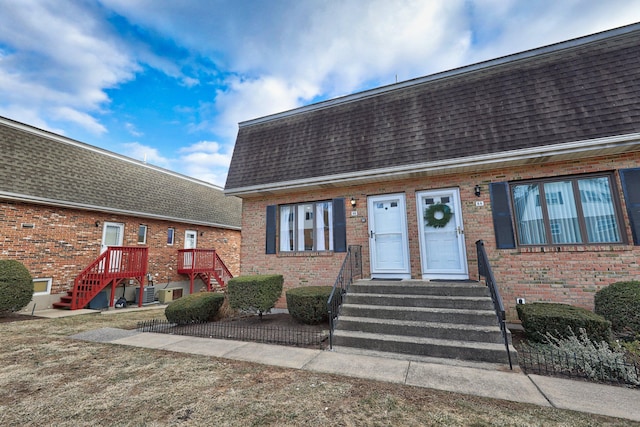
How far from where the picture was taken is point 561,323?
14.4ft

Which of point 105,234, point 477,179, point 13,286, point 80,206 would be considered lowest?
point 13,286

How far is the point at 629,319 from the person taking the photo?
4.57m

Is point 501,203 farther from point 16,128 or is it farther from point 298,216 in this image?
point 16,128

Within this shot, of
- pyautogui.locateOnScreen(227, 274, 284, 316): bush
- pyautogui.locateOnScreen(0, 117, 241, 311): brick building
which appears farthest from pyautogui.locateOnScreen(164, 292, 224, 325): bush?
pyautogui.locateOnScreen(0, 117, 241, 311): brick building

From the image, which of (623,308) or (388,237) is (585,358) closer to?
(623,308)

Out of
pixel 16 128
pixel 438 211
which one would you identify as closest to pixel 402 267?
pixel 438 211

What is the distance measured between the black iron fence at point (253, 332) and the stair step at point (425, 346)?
2.19 feet

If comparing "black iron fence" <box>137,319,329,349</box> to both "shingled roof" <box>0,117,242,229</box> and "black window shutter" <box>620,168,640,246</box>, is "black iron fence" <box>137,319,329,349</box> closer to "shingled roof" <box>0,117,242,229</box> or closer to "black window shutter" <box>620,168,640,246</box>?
"black window shutter" <box>620,168,640,246</box>

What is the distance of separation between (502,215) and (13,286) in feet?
44.4

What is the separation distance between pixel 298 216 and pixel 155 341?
15.9 ft

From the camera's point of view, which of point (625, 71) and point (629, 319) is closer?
point (629, 319)

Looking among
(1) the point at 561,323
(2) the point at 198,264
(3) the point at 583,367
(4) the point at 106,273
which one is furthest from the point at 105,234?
(3) the point at 583,367

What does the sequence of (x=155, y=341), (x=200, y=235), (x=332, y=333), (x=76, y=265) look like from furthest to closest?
(x=200, y=235), (x=76, y=265), (x=155, y=341), (x=332, y=333)

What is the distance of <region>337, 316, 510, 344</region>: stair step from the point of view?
14.5 ft
